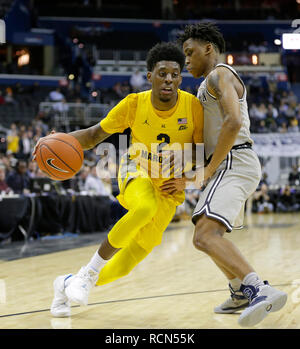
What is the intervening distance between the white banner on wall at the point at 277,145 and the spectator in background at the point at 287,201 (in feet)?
3.96

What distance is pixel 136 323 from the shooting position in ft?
12.6

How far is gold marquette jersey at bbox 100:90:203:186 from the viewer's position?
4.02 metres

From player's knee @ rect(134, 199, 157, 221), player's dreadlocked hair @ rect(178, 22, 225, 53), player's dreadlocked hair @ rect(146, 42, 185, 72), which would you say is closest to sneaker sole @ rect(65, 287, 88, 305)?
player's knee @ rect(134, 199, 157, 221)

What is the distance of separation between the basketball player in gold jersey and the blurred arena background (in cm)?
570

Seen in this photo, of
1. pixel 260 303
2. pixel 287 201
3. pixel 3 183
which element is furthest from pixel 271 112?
pixel 260 303

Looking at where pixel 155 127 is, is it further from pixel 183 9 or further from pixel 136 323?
pixel 183 9

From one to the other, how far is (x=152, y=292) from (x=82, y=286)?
1.30m

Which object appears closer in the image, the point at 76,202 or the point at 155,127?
the point at 155,127

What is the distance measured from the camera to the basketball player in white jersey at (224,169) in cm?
351

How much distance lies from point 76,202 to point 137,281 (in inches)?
243

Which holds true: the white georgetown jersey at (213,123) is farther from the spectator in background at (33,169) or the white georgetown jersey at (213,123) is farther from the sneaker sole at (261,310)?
the spectator in background at (33,169)

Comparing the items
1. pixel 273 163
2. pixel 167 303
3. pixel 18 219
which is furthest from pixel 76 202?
pixel 273 163

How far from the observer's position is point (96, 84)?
1075 inches

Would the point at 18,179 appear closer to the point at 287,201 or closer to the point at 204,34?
the point at 204,34
